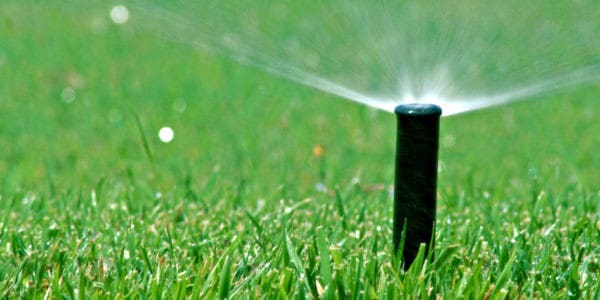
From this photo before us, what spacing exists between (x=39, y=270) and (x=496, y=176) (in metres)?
2.07

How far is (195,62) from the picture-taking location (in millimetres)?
5582

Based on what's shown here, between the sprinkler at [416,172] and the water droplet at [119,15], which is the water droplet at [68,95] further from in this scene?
the sprinkler at [416,172]

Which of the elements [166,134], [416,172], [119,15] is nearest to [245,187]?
[166,134]

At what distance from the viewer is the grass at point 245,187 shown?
6.47 feet

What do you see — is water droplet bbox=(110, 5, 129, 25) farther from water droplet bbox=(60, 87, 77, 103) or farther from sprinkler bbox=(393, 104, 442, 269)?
sprinkler bbox=(393, 104, 442, 269)

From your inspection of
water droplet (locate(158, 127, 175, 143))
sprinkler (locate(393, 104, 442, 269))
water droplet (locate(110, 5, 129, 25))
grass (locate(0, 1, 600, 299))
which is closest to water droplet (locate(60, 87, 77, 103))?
grass (locate(0, 1, 600, 299))

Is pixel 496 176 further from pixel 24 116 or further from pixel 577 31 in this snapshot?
pixel 24 116

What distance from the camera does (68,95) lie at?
471cm

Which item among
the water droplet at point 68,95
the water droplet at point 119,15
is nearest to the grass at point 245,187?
the water droplet at point 68,95

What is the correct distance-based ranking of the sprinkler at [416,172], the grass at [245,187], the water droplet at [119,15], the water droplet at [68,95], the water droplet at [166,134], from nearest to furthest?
1. the sprinkler at [416,172]
2. the grass at [245,187]
3. the water droplet at [166,134]
4. the water droplet at [68,95]
5. the water droplet at [119,15]

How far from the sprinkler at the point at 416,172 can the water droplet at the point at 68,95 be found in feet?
10.1

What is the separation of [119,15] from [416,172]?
17.6ft

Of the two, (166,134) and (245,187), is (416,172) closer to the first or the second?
(245,187)

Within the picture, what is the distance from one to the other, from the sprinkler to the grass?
8 cm
